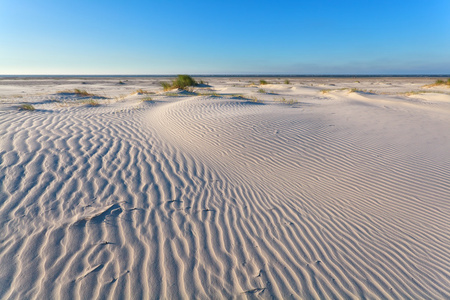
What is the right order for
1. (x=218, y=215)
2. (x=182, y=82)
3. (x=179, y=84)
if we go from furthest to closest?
(x=182, y=82)
(x=179, y=84)
(x=218, y=215)

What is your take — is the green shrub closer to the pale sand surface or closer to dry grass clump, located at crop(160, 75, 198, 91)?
dry grass clump, located at crop(160, 75, 198, 91)

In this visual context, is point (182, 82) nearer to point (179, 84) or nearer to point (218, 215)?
point (179, 84)

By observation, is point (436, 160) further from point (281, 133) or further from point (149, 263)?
point (149, 263)

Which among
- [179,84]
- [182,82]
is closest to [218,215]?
[179,84]

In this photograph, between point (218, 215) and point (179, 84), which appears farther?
point (179, 84)

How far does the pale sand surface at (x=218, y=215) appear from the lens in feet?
7.62

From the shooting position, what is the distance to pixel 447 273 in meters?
2.57

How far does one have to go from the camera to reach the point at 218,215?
3.31m

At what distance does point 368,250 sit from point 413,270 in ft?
1.43

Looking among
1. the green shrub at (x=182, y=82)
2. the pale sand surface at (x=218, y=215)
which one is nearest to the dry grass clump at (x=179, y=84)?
the green shrub at (x=182, y=82)

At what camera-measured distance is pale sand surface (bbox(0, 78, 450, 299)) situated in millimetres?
2322

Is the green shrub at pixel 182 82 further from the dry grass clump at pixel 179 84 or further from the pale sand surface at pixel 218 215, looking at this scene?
the pale sand surface at pixel 218 215

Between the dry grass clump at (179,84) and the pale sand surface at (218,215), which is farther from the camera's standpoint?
the dry grass clump at (179,84)

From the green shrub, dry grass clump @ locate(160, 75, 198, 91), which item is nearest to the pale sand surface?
dry grass clump @ locate(160, 75, 198, 91)
